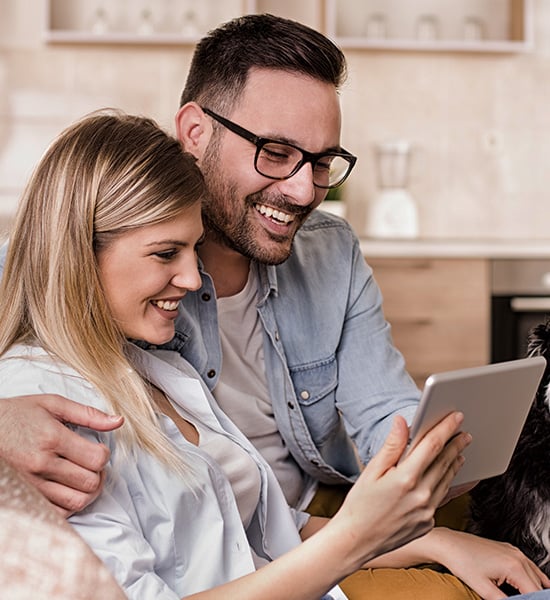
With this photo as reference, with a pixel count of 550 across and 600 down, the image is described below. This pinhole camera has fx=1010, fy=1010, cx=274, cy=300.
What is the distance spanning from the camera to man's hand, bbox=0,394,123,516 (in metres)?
1.06

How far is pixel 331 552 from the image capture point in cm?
104

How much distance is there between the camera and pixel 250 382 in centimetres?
169

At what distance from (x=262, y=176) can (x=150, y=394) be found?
1.45 feet

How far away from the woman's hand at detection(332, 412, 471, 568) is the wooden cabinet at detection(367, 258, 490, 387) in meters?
2.61

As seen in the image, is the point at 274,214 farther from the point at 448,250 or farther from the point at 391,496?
the point at 448,250

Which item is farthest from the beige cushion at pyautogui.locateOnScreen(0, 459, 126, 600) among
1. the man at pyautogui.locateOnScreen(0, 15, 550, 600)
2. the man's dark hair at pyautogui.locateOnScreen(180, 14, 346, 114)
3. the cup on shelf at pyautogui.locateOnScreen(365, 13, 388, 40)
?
the cup on shelf at pyautogui.locateOnScreen(365, 13, 388, 40)

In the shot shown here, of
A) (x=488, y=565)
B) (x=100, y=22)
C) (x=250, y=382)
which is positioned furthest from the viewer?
(x=100, y=22)

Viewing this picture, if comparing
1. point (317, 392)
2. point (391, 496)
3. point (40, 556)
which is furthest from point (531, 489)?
point (40, 556)

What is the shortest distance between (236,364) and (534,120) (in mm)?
2914

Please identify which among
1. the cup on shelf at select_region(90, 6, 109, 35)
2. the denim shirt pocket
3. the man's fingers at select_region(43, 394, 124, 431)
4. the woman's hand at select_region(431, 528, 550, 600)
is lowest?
the woman's hand at select_region(431, 528, 550, 600)

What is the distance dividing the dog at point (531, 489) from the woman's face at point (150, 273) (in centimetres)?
54

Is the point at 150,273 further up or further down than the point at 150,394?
further up

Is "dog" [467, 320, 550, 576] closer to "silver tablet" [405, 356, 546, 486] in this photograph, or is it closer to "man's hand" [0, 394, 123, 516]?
"silver tablet" [405, 356, 546, 486]

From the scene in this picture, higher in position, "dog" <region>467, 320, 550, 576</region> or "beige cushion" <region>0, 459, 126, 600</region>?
"beige cushion" <region>0, 459, 126, 600</region>
